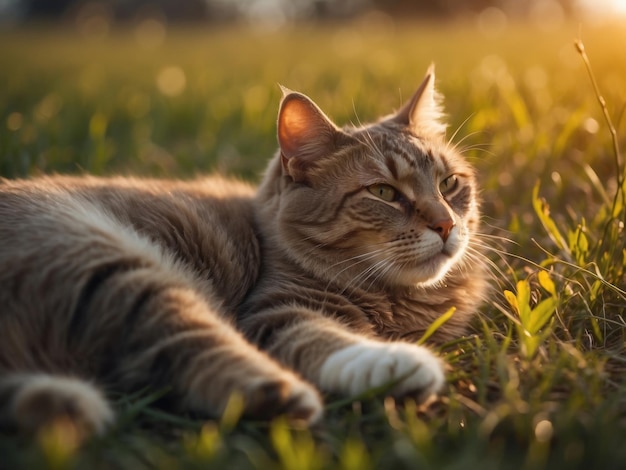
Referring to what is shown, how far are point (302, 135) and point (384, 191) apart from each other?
34 centimetres

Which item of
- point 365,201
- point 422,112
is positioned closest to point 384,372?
point 365,201

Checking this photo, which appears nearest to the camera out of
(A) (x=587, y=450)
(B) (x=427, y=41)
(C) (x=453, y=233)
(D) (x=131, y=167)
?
(A) (x=587, y=450)

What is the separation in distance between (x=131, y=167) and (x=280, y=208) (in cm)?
177

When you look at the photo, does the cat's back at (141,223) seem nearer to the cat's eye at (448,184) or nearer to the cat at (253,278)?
the cat at (253,278)

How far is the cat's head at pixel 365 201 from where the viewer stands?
77.0 inches

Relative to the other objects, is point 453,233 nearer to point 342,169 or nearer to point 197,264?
point 342,169

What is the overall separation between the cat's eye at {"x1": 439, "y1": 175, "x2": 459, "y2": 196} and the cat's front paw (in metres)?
0.79

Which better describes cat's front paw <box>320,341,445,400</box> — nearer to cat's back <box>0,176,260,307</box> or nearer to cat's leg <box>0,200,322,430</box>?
cat's leg <box>0,200,322,430</box>

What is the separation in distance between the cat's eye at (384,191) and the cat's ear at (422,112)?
0.40 meters

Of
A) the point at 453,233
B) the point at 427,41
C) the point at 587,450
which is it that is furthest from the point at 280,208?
the point at 427,41

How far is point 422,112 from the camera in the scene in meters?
2.52

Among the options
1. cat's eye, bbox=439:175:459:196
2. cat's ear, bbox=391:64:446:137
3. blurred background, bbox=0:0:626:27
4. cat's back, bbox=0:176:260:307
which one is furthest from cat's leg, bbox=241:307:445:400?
blurred background, bbox=0:0:626:27

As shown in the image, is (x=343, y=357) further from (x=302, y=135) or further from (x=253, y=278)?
(x=302, y=135)

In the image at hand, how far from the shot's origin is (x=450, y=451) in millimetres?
1276
